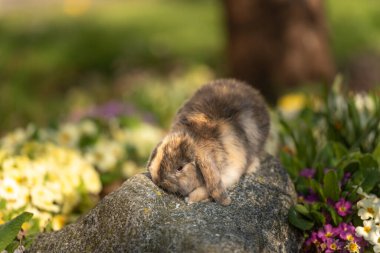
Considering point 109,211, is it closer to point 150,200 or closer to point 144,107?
point 150,200

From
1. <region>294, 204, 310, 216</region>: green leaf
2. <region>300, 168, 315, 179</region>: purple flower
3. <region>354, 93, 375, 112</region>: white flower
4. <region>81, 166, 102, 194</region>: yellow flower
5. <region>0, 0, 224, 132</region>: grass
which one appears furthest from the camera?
<region>0, 0, 224, 132</region>: grass

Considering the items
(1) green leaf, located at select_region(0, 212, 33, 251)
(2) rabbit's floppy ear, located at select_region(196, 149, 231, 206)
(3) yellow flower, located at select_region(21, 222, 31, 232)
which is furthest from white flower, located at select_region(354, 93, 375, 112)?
(1) green leaf, located at select_region(0, 212, 33, 251)

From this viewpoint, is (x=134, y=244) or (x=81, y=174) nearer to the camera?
(x=134, y=244)

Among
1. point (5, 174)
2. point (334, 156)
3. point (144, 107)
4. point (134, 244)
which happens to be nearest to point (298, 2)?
point (144, 107)

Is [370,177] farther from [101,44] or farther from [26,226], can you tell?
[101,44]

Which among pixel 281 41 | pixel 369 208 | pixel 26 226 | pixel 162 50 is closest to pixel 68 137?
pixel 26 226

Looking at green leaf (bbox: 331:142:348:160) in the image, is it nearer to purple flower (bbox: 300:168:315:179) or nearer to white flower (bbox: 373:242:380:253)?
purple flower (bbox: 300:168:315:179)
